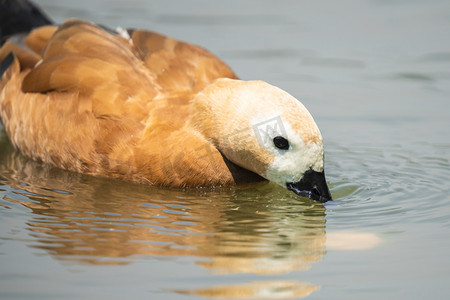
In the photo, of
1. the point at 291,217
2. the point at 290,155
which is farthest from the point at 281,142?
the point at 291,217

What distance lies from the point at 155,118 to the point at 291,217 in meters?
1.41

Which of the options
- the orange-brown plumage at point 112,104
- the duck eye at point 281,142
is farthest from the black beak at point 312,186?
the orange-brown plumage at point 112,104

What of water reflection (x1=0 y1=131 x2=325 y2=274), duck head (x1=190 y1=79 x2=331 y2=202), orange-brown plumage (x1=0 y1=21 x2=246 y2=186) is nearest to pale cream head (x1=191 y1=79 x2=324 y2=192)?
duck head (x1=190 y1=79 x2=331 y2=202)

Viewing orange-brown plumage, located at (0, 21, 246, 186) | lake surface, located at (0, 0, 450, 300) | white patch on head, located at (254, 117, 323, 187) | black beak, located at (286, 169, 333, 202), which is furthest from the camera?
orange-brown plumage, located at (0, 21, 246, 186)

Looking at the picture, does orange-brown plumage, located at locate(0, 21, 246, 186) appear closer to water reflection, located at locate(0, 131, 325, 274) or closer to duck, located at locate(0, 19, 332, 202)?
duck, located at locate(0, 19, 332, 202)

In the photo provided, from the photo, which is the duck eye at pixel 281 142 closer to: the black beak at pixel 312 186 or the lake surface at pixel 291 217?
the black beak at pixel 312 186

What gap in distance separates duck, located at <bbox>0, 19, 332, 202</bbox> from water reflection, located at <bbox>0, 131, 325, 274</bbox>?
17 centimetres

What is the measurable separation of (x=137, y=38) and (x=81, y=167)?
1510mm

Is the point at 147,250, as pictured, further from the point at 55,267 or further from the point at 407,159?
the point at 407,159

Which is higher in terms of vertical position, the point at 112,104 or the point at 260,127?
the point at 112,104

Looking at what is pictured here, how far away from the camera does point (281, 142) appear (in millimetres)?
6055

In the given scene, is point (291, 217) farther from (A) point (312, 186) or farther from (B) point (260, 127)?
(B) point (260, 127)

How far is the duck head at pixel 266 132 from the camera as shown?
5996mm

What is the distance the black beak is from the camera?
20.2 ft
